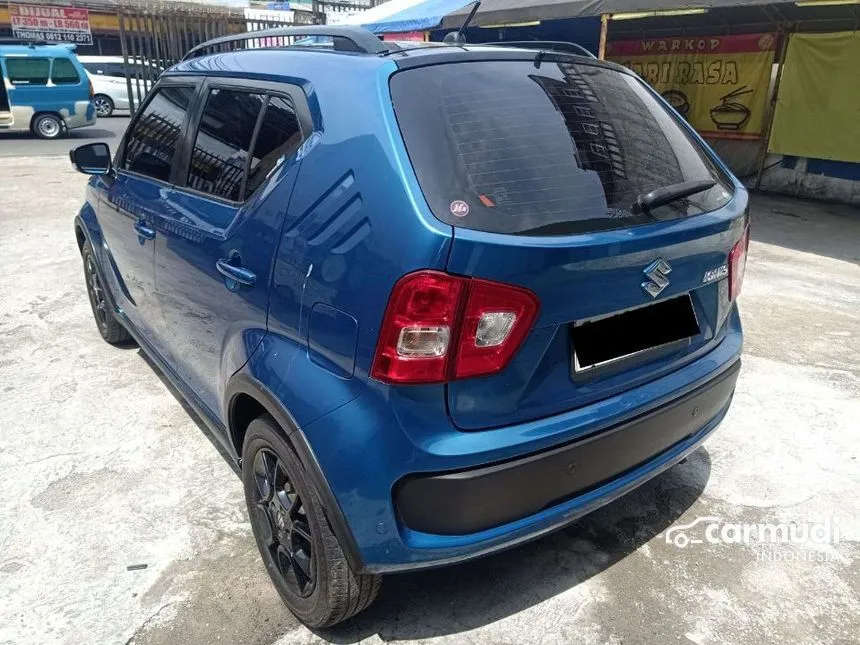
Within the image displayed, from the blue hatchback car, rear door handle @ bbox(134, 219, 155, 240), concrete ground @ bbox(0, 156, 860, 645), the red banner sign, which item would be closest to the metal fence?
concrete ground @ bbox(0, 156, 860, 645)

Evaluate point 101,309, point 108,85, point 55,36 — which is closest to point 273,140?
point 101,309

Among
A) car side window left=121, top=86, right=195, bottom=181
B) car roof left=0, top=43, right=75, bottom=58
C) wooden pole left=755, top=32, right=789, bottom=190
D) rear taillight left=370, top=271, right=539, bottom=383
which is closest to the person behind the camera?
rear taillight left=370, top=271, right=539, bottom=383

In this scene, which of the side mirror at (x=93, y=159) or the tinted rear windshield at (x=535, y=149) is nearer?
the tinted rear windshield at (x=535, y=149)

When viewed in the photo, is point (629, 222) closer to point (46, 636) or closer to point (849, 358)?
point (46, 636)

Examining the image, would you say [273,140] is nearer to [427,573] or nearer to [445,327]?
[445,327]

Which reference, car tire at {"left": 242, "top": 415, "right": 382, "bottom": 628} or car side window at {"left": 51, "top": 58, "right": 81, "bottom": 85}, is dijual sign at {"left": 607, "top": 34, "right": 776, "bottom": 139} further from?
car side window at {"left": 51, "top": 58, "right": 81, "bottom": 85}

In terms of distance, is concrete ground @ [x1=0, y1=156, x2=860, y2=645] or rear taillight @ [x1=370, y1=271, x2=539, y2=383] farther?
concrete ground @ [x1=0, y1=156, x2=860, y2=645]

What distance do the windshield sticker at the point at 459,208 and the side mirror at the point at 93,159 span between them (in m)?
2.62

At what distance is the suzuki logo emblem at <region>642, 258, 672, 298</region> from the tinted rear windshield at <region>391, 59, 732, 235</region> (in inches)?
5.5

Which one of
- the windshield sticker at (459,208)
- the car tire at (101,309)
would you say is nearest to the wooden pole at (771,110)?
the car tire at (101,309)

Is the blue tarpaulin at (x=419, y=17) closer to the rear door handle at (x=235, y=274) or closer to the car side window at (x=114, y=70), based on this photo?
the rear door handle at (x=235, y=274)

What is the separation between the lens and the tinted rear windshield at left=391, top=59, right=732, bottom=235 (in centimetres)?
178

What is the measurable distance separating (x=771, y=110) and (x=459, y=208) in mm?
11254

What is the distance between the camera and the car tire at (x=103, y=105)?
796 inches
